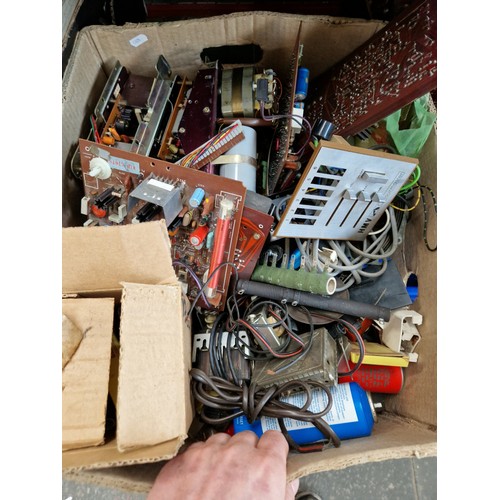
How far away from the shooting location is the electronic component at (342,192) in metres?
1.00

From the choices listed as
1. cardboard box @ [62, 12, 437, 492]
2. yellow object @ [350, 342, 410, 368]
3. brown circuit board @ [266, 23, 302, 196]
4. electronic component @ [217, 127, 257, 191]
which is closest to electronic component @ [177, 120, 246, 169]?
electronic component @ [217, 127, 257, 191]

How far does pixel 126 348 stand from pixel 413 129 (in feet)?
3.53

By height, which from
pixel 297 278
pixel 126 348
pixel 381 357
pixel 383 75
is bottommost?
pixel 381 357

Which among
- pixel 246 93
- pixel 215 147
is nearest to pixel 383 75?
pixel 246 93

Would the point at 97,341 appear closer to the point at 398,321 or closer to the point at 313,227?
the point at 313,227

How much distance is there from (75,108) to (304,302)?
0.97 metres

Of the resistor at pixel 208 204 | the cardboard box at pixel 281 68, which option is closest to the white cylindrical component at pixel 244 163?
the resistor at pixel 208 204

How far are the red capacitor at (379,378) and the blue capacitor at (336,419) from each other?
35mm

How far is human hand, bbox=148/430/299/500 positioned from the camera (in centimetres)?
74

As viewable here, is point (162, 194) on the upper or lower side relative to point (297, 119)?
lower

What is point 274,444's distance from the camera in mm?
852

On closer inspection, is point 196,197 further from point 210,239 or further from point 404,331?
point 404,331

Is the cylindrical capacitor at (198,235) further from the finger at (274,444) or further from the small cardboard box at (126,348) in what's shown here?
the finger at (274,444)

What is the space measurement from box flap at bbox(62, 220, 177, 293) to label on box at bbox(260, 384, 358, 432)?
0.49 m
